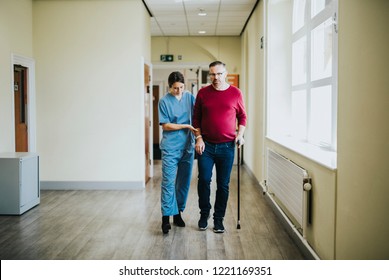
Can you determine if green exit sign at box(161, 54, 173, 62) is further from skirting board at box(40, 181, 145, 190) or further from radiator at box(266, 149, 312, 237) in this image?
radiator at box(266, 149, 312, 237)

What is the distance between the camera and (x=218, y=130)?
380 cm

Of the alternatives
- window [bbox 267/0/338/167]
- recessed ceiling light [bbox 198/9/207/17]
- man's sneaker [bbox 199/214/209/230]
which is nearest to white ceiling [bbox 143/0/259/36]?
recessed ceiling light [bbox 198/9/207/17]

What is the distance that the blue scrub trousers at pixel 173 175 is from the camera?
12.8ft

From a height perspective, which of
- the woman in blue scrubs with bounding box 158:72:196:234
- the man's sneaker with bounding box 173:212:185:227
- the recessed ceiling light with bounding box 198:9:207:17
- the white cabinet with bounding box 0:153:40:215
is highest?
the recessed ceiling light with bounding box 198:9:207:17

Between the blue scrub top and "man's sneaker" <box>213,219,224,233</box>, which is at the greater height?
the blue scrub top

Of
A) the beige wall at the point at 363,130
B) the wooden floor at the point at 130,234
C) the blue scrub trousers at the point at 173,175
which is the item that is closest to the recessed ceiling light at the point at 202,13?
the wooden floor at the point at 130,234

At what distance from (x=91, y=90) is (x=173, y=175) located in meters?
2.77

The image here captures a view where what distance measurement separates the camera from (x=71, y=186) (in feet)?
20.5

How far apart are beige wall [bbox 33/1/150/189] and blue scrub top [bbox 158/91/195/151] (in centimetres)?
228

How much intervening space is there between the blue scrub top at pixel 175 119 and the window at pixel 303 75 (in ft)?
3.15

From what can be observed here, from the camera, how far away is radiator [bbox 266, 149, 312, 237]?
130 inches

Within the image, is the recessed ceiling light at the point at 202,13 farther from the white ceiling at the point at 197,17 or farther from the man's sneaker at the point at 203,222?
the man's sneaker at the point at 203,222
